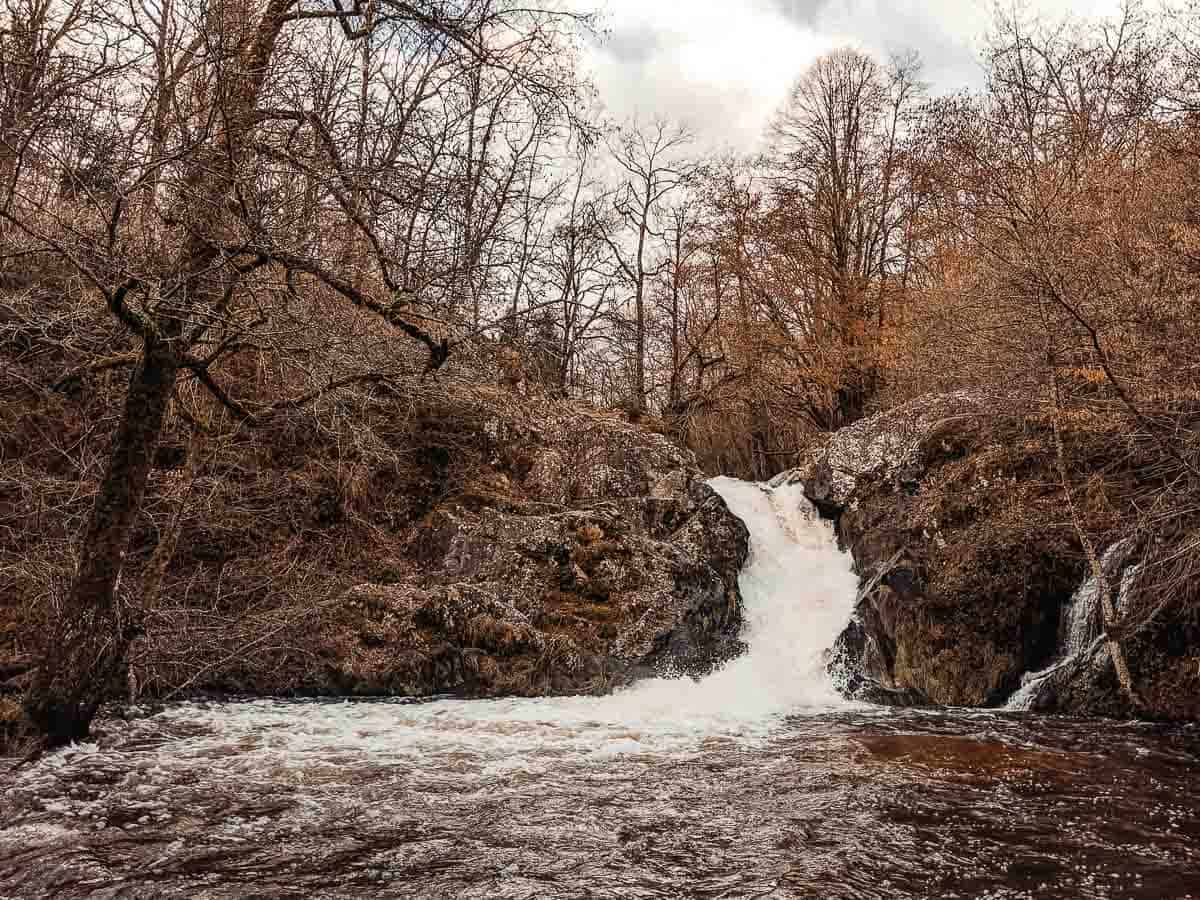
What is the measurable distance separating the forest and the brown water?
1.22 metres

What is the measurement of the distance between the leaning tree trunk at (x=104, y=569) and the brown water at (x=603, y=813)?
50 cm

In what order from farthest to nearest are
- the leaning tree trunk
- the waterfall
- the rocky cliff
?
1. the rocky cliff
2. the waterfall
3. the leaning tree trunk

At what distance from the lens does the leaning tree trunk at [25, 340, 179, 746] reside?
5797 millimetres

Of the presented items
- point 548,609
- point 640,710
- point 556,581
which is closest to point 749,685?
point 640,710

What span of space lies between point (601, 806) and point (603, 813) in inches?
6.2

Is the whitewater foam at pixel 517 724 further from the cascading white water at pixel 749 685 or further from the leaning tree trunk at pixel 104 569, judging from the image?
the leaning tree trunk at pixel 104 569

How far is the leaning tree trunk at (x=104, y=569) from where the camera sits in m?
5.80

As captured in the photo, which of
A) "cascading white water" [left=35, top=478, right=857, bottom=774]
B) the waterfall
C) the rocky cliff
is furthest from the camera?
the rocky cliff

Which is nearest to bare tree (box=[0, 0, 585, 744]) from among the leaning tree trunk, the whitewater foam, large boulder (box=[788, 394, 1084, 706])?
the leaning tree trunk

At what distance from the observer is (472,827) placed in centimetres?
515

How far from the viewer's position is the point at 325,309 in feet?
20.8

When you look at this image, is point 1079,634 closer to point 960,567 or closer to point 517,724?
point 960,567

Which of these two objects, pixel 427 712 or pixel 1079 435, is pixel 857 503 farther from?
pixel 427 712

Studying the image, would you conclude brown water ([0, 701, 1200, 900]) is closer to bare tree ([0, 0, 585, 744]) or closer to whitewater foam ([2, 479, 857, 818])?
whitewater foam ([2, 479, 857, 818])
